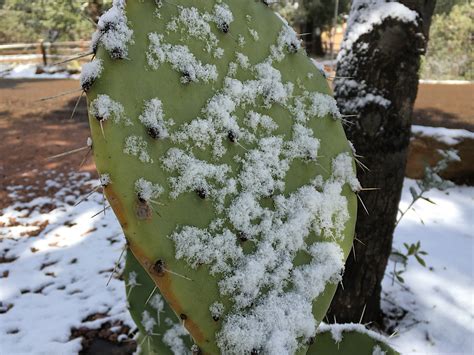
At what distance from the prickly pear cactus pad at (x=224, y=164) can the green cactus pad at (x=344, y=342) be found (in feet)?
0.84

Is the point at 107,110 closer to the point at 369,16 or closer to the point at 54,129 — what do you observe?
the point at 369,16

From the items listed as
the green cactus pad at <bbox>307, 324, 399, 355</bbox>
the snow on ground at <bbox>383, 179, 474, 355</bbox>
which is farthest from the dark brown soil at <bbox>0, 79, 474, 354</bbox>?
the snow on ground at <bbox>383, 179, 474, 355</bbox>

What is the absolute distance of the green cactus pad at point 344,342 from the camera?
41.3 inches

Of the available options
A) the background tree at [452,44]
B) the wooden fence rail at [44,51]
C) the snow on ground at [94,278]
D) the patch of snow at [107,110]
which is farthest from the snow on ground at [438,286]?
the wooden fence rail at [44,51]

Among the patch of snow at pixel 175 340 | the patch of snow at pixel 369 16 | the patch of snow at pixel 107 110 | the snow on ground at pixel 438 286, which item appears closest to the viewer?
the patch of snow at pixel 107 110

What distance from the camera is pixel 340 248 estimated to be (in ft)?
2.89

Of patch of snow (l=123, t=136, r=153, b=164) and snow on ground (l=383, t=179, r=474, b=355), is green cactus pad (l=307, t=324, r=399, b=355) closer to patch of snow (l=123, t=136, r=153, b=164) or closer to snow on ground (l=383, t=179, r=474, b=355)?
snow on ground (l=383, t=179, r=474, b=355)

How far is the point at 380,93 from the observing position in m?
1.58

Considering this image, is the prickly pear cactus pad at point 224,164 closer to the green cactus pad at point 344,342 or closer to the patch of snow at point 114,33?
the patch of snow at point 114,33

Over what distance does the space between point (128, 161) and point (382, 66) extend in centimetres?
118

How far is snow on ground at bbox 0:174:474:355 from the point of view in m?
1.94

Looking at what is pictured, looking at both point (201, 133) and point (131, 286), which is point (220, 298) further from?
point (131, 286)

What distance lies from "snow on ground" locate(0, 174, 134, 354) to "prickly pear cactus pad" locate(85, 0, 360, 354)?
1.40 m

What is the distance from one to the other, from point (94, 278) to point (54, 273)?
26cm
